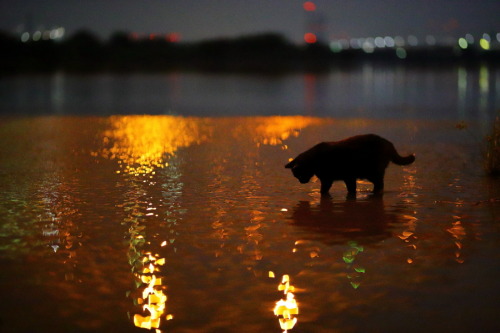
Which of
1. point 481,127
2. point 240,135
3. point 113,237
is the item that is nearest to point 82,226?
point 113,237

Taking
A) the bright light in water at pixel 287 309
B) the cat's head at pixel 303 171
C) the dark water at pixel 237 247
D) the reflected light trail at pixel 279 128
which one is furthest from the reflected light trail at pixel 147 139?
the bright light in water at pixel 287 309

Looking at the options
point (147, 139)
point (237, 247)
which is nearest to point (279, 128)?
point (147, 139)

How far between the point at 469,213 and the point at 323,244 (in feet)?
8.92

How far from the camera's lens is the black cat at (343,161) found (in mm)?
11047

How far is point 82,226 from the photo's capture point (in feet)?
31.0

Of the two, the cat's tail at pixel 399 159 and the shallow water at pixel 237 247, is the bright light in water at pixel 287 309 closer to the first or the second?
the shallow water at pixel 237 247

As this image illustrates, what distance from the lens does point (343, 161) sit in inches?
436

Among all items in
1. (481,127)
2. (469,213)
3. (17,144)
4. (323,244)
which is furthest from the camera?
(481,127)

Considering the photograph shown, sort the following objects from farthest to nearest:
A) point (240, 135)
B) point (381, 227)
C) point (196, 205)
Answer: point (240, 135), point (196, 205), point (381, 227)

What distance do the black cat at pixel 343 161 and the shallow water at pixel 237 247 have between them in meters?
0.36

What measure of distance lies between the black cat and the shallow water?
0.36 meters

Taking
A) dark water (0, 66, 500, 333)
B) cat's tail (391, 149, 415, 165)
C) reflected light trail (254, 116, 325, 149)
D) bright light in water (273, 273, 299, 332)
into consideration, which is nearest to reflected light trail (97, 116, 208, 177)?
dark water (0, 66, 500, 333)

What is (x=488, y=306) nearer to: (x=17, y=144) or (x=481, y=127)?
(x=17, y=144)

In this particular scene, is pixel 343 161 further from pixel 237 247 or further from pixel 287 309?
pixel 287 309
